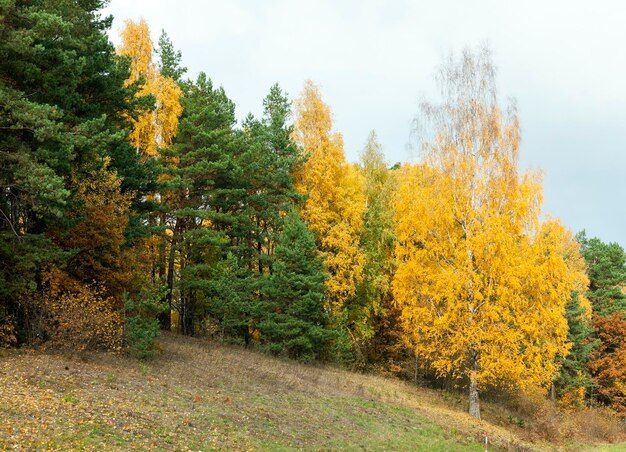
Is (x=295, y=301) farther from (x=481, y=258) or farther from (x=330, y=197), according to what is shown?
(x=481, y=258)

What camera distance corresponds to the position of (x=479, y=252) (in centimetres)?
2012

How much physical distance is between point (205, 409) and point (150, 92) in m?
18.3

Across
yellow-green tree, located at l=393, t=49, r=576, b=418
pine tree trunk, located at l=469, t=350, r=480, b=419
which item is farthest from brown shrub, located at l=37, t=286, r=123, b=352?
pine tree trunk, located at l=469, t=350, r=480, b=419

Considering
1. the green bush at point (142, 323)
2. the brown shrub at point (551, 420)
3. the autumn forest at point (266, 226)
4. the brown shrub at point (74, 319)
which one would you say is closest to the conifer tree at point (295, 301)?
the autumn forest at point (266, 226)

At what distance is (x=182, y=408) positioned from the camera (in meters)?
12.4

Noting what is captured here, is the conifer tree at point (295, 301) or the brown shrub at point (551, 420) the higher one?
the conifer tree at point (295, 301)

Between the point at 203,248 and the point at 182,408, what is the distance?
16421mm

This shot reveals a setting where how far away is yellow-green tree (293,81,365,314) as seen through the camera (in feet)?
93.1

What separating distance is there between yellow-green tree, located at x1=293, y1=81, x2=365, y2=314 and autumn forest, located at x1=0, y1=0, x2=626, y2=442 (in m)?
0.12

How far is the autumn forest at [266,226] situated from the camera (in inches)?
550

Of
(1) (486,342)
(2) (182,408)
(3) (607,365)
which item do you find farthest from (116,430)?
(3) (607,365)

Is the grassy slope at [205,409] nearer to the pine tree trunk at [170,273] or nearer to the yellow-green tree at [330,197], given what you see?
the pine tree trunk at [170,273]

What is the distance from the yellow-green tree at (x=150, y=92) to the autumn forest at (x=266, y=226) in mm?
102

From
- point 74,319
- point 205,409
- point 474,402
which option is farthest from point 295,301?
point 74,319
